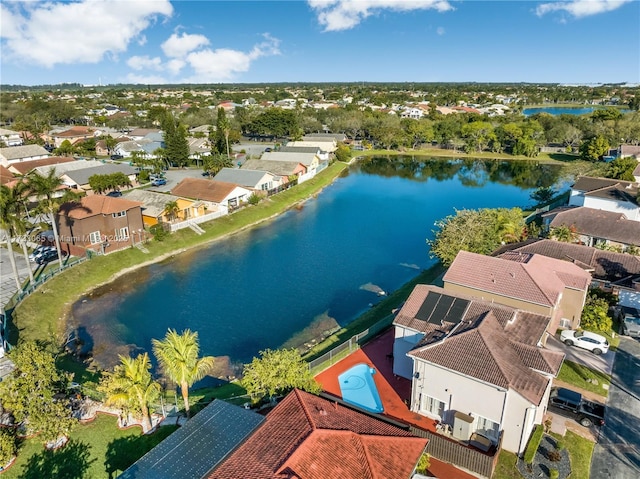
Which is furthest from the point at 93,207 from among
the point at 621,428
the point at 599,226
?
the point at 599,226

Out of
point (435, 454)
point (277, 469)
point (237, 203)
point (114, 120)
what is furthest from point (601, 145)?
point (114, 120)

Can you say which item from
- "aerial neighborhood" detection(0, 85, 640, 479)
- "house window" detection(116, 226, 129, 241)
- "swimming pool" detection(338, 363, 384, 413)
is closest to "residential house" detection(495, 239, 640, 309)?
"aerial neighborhood" detection(0, 85, 640, 479)

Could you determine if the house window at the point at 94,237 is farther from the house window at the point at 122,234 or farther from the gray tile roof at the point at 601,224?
the gray tile roof at the point at 601,224

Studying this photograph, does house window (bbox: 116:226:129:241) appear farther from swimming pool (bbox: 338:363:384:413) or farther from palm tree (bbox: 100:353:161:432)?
swimming pool (bbox: 338:363:384:413)

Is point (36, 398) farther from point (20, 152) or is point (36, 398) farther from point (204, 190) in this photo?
point (20, 152)

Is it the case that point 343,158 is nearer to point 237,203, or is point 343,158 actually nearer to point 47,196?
point 237,203
